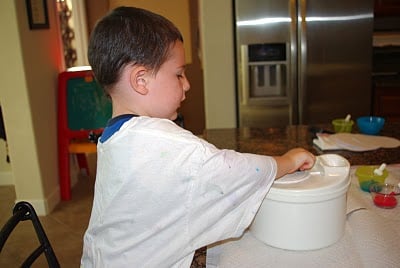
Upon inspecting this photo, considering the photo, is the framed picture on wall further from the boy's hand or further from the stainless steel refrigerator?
the boy's hand

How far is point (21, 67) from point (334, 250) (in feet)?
8.17

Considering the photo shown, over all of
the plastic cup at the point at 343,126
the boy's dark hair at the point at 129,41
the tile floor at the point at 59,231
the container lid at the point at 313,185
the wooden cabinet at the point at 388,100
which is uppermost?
the boy's dark hair at the point at 129,41

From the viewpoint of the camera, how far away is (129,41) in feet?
2.44

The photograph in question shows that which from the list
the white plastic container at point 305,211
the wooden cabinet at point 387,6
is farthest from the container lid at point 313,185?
the wooden cabinet at point 387,6

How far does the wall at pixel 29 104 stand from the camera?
2678 mm

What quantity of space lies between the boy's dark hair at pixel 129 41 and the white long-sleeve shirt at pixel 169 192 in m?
0.11

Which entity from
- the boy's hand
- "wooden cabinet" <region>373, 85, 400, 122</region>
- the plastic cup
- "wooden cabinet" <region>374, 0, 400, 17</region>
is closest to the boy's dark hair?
the boy's hand

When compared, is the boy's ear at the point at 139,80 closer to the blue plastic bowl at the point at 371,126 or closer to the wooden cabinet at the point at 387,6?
the blue plastic bowl at the point at 371,126

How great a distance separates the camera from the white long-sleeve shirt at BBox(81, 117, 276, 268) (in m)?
0.70

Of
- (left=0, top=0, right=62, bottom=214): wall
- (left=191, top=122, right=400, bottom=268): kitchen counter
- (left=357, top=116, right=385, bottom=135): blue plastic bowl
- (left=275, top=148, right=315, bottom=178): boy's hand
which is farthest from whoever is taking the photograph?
(left=0, top=0, right=62, bottom=214): wall

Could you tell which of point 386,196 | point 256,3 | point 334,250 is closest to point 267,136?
point 386,196

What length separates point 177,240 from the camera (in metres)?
0.72

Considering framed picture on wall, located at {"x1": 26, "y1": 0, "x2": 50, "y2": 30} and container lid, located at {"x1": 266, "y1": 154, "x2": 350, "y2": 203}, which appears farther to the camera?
framed picture on wall, located at {"x1": 26, "y1": 0, "x2": 50, "y2": 30}

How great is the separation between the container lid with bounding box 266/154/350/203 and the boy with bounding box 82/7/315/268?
28mm
